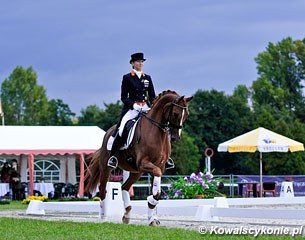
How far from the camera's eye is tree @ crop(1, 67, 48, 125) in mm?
82375

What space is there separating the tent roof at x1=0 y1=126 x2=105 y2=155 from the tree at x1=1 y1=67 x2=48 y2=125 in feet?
163

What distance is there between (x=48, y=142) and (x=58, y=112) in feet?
179

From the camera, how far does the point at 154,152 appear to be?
1335 cm

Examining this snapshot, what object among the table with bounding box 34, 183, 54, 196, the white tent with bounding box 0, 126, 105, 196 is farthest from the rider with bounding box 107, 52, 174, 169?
the table with bounding box 34, 183, 54, 196

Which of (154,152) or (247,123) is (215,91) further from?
(154,152)

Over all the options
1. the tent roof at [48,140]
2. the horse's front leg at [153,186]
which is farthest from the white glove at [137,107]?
the tent roof at [48,140]

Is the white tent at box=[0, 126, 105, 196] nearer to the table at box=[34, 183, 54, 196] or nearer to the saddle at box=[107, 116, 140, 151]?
the table at box=[34, 183, 54, 196]

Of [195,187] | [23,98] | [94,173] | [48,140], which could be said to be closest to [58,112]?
[23,98]

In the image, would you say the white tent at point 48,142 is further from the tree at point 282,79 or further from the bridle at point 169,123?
the tree at point 282,79

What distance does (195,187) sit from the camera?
77.4 feet

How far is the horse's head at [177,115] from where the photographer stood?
→ 1321 cm

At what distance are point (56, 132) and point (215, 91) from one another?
126 ft

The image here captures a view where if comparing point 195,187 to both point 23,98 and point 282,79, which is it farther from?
point 23,98

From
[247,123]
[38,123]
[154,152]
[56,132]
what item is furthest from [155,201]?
[38,123]
